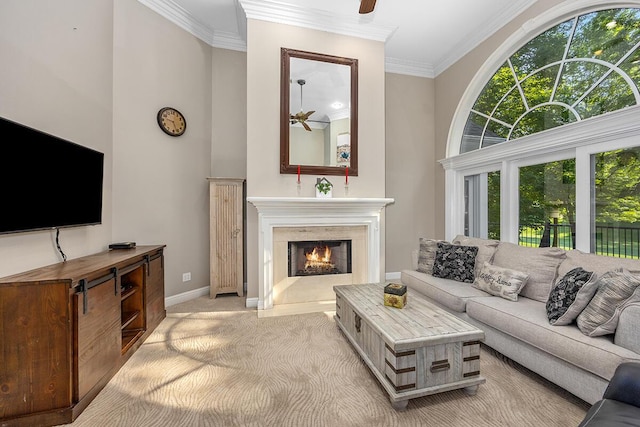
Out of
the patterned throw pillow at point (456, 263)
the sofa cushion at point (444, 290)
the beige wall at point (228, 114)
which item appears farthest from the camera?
the beige wall at point (228, 114)

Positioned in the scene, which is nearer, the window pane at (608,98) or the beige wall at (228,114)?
the window pane at (608,98)

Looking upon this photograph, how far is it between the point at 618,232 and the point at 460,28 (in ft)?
10.2

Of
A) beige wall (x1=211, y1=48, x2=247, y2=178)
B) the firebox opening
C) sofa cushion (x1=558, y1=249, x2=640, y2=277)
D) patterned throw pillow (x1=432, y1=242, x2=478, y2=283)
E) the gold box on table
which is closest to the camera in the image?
sofa cushion (x1=558, y1=249, x2=640, y2=277)

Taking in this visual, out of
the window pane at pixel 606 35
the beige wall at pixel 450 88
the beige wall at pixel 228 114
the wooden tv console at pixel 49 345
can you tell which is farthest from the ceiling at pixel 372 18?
the wooden tv console at pixel 49 345

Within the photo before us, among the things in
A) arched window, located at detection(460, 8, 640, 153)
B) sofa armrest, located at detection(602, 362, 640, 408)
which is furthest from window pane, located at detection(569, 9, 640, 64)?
sofa armrest, located at detection(602, 362, 640, 408)

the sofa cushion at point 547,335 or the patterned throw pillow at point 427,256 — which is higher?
the patterned throw pillow at point 427,256

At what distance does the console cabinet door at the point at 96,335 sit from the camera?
164 centimetres

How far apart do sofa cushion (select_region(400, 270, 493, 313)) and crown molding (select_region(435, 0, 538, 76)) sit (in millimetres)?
3269

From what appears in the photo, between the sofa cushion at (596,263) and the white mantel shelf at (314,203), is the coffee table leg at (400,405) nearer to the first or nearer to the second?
the sofa cushion at (596,263)

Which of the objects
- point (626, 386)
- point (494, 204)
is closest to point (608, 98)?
point (494, 204)

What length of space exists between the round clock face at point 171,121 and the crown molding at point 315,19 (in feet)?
4.88

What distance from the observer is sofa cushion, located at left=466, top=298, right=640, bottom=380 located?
4.92ft

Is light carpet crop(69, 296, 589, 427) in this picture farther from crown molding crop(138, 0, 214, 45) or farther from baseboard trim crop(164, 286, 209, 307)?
crown molding crop(138, 0, 214, 45)

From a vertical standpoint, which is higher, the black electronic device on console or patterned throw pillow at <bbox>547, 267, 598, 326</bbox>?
the black electronic device on console
